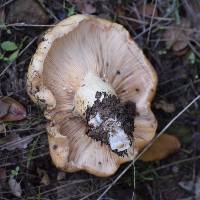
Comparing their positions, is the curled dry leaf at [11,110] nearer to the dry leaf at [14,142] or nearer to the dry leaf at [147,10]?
the dry leaf at [14,142]

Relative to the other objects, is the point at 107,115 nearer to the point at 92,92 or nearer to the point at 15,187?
the point at 92,92

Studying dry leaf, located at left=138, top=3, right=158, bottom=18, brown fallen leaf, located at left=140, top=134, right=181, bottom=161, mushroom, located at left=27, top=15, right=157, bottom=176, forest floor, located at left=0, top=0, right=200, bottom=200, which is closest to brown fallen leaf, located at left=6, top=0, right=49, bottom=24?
forest floor, located at left=0, top=0, right=200, bottom=200

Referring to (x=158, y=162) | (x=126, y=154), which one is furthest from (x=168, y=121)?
(x=126, y=154)

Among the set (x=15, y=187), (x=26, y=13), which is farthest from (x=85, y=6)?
(x=15, y=187)

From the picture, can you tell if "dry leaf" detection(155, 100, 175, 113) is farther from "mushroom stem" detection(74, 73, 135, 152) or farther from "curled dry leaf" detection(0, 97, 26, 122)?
"curled dry leaf" detection(0, 97, 26, 122)

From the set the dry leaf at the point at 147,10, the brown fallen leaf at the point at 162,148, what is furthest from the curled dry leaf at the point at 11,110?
the dry leaf at the point at 147,10
